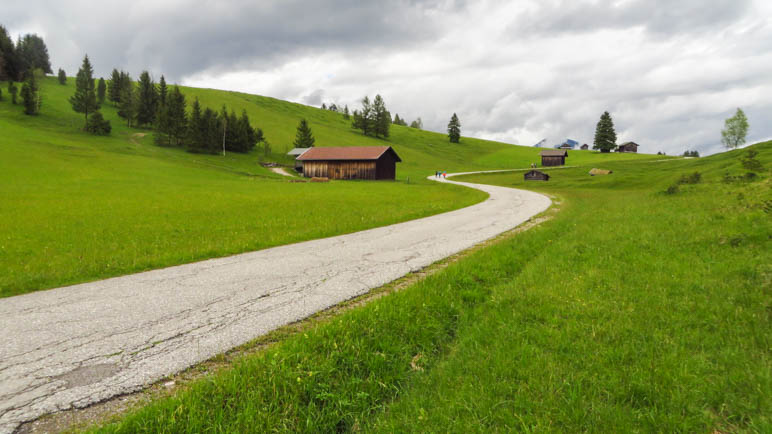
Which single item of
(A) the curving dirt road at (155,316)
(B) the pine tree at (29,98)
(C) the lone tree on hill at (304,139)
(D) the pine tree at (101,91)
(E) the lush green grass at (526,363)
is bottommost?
(A) the curving dirt road at (155,316)

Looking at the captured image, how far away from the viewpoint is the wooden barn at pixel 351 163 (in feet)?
206

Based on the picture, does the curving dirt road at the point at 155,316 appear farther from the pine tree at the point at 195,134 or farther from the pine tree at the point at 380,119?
the pine tree at the point at 380,119

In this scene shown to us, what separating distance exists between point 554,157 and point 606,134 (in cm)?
3228

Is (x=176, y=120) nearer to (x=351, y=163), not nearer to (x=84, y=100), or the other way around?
(x=84, y=100)

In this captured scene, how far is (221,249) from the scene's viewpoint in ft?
33.9

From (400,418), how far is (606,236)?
9.53 metres

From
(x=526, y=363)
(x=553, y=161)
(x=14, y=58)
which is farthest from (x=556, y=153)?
(x=14, y=58)

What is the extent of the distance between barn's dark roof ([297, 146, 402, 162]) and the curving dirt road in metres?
54.1

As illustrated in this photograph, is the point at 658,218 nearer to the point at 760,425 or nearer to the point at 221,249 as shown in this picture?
the point at 760,425

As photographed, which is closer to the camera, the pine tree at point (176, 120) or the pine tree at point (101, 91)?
the pine tree at point (176, 120)

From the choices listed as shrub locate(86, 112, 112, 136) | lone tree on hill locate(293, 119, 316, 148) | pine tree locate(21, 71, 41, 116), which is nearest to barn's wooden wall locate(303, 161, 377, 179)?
lone tree on hill locate(293, 119, 316, 148)

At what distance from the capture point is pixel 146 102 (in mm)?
97250

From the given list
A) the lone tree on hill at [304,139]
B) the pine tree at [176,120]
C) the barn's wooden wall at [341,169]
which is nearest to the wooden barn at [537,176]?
the barn's wooden wall at [341,169]

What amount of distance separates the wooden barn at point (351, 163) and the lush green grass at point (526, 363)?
57080 mm
